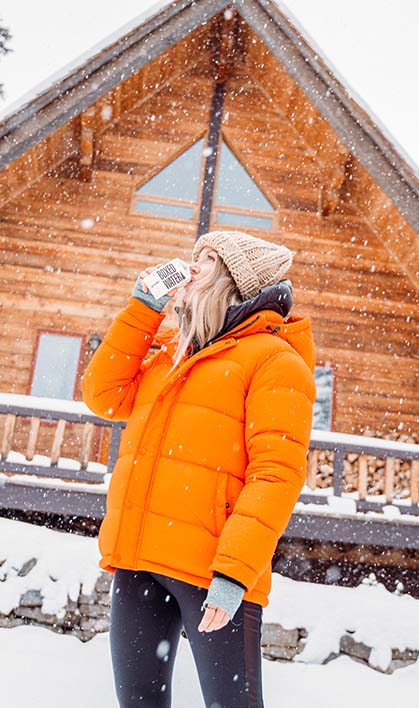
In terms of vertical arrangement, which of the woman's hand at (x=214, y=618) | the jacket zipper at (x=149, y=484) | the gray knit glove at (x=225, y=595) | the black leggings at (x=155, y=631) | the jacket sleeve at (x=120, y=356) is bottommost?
the black leggings at (x=155, y=631)

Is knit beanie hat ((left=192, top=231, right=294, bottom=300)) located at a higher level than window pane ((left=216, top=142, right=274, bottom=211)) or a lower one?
lower

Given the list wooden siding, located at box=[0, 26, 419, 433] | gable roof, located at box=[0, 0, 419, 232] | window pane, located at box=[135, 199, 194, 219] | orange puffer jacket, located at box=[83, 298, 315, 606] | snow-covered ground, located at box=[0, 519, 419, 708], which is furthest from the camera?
window pane, located at box=[135, 199, 194, 219]

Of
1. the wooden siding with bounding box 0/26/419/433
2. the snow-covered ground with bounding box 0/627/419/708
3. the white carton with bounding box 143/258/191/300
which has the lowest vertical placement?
the snow-covered ground with bounding box 0/627/419/708

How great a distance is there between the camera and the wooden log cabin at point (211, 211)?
33.8 ft

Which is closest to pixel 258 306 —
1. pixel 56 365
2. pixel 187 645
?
pixel 187 645

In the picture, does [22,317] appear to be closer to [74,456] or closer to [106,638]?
[74,456]

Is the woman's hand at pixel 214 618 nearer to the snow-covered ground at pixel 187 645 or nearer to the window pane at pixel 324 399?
the snow-covered ground at pixel 187 645

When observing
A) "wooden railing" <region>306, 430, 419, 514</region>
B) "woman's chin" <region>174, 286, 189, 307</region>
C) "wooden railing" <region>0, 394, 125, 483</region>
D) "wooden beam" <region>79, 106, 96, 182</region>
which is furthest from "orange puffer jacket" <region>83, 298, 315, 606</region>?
"wooden beam" <region>79, 106, 96, 182</region>

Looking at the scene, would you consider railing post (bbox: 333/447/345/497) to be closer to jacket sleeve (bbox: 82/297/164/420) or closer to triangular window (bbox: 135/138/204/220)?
triangular window (bbox: 135/138/204/220)

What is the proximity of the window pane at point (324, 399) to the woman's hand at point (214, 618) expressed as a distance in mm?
8942


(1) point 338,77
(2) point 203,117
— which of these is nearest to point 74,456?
(2) point 203,117

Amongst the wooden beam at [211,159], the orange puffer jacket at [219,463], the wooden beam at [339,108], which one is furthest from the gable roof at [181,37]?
the orange puffer jacket at [219,463]

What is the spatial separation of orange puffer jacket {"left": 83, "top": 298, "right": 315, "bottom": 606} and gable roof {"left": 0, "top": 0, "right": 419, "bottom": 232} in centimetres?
770

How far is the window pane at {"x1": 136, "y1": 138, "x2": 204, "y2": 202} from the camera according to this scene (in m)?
11.1
